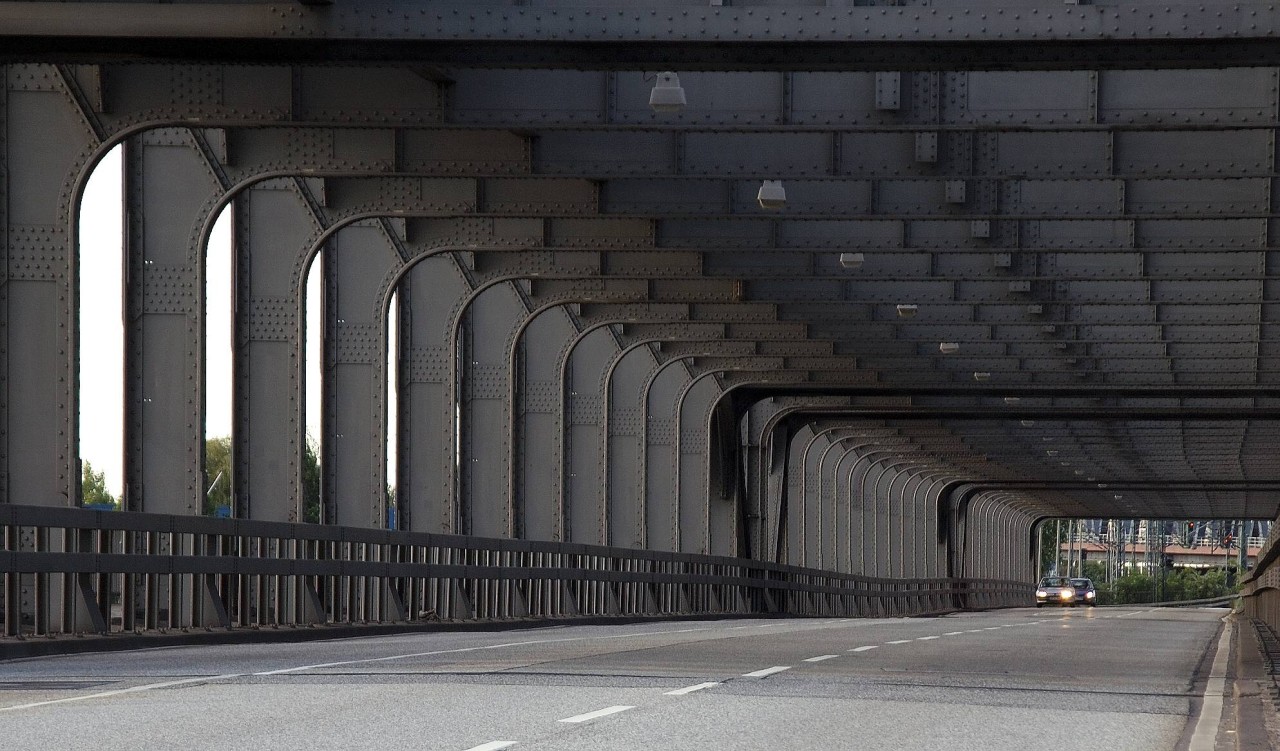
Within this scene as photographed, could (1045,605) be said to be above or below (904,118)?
below

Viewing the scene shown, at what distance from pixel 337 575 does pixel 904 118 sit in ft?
25.0

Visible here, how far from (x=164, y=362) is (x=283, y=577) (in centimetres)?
302

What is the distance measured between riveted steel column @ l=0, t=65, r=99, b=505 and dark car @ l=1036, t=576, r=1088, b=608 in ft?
215

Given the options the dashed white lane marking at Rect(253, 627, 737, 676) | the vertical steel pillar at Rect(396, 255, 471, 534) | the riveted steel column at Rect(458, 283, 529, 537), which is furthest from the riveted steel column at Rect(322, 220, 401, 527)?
the riveted steel column at Rect(458, 283, 529, 537)

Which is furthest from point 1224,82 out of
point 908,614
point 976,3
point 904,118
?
point 908,614

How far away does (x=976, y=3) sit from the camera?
1642 cm

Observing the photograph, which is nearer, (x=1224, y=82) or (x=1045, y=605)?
(x=1224, y=82)

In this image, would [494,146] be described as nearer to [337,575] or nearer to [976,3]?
[337,575]

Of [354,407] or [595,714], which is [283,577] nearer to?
[354,407]

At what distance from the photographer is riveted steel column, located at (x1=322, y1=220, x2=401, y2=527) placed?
27.1m

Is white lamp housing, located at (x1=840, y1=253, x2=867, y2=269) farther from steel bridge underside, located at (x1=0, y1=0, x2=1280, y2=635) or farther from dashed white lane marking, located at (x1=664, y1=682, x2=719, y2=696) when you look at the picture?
dashed white lane marking, located at (x1=664, y1=682, x2=719, y2=696)

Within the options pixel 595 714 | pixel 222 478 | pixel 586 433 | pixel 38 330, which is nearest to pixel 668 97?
pixel 38 330

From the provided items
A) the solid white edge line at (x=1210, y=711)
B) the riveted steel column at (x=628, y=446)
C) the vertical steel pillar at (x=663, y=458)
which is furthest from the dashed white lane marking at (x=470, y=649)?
the vertical steel pillar at (x=663, y=458)

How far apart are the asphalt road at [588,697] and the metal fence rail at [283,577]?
0.70 m
